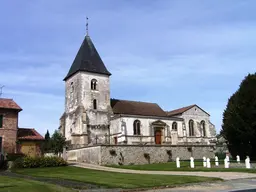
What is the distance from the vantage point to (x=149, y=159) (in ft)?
105

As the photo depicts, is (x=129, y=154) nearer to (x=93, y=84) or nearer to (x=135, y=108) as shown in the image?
(x=135, y=108)

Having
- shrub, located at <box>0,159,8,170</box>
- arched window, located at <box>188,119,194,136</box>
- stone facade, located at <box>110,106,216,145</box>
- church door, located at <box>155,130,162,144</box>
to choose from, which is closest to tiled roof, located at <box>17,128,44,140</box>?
shrub, located at <box>0,159,8,170</box>

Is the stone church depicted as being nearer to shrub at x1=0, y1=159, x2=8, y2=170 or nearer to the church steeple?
the church steeple

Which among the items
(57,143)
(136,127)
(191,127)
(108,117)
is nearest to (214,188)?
(57,143)

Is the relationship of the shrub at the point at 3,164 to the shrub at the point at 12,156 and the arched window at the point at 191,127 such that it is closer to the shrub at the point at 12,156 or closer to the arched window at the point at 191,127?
the shrub at the point at 12,156

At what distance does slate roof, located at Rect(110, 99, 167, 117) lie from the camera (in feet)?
145

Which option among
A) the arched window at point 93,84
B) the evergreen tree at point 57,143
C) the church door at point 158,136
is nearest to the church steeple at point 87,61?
the arched window at point 93,84

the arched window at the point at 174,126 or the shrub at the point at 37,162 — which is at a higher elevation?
the arched window at the point at 174,126

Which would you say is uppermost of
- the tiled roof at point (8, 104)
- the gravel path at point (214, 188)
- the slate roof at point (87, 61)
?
the slate roof at point (87, 61)

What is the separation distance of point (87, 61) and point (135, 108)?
32.5 feet

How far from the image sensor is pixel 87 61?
45.1 metres

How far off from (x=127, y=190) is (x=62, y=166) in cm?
1651

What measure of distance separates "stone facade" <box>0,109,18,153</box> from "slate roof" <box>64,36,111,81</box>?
13.3 m

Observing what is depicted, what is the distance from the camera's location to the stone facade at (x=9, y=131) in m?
32.2
